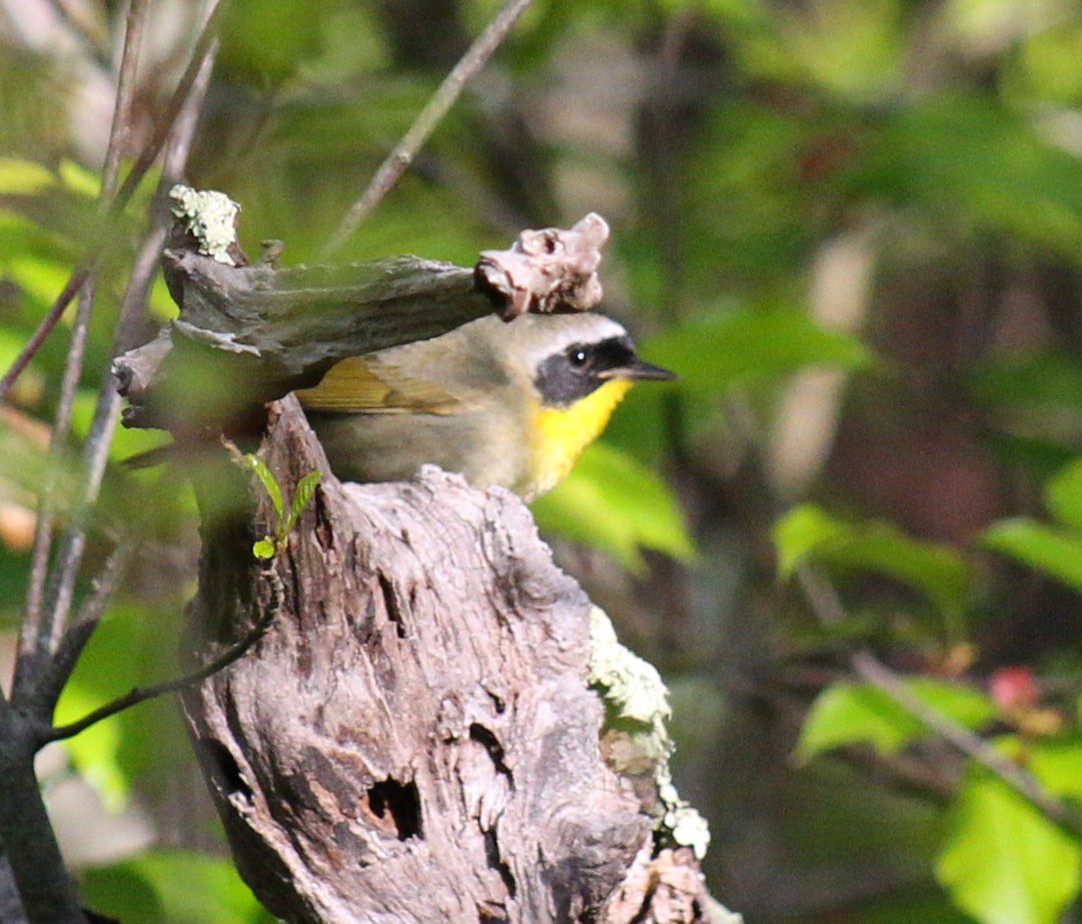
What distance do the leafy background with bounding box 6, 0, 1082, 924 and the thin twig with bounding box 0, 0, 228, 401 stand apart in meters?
0.04

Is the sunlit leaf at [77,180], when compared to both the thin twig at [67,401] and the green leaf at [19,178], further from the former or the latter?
the thin twig at [67,401]

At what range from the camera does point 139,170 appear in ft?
4.79

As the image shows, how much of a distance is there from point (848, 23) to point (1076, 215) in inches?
119

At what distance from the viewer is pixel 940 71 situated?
5.50 metres

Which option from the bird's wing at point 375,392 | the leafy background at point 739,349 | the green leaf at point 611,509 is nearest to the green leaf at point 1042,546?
the leafy background at point 739,349

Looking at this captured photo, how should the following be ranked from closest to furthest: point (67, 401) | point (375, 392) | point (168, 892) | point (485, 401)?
1. point (67, 401)
2. point (168, 892)
3. point (375, 392)
4. point (485, 401)

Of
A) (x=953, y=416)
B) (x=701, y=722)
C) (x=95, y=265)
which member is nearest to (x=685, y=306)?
(x=953, y=416)

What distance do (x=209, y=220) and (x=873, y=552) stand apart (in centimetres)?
231

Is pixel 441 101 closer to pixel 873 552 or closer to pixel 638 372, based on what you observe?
pixel 638 372

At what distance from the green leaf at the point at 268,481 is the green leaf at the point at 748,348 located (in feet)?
5.93

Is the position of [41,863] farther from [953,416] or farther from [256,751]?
[953,416]

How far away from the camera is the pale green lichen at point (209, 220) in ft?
4.29

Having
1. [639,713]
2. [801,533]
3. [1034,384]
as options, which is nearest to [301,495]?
[639,713]

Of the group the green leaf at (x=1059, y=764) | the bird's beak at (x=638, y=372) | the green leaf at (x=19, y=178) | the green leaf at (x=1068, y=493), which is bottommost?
the green leaf at (x=1059, y=764)
